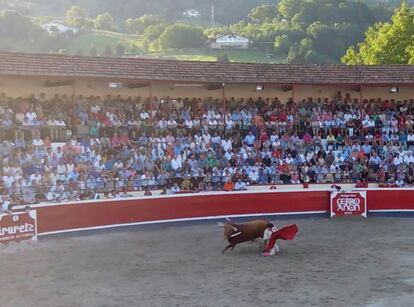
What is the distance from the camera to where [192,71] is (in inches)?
936

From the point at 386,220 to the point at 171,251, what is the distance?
819 cm

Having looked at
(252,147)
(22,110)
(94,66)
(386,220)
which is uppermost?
(94,66)

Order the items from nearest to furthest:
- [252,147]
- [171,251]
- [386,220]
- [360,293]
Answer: [360,293] < [171,251] < [386,220] < [252,147]

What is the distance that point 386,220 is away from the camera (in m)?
20.3

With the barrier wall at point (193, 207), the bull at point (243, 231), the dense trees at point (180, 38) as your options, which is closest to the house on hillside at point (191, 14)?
the dense trees at point (180, 38)

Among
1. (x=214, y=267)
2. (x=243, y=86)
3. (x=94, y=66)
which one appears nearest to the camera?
(x=214, y=267)

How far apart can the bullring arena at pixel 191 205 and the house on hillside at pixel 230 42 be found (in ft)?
286

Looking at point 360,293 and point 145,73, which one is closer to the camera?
point 360,293

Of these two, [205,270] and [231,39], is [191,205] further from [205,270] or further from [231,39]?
[231,39]

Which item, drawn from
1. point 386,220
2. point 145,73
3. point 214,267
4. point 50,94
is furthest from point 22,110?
point 386,220

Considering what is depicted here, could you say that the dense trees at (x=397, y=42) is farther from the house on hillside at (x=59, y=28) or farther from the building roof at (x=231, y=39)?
the house on hillside at (x=59, y=28)

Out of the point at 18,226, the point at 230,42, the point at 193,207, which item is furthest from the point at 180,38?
the point at 18,226

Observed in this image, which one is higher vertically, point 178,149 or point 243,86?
point 243,86

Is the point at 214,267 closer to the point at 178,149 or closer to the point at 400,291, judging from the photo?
the point at 400,291
